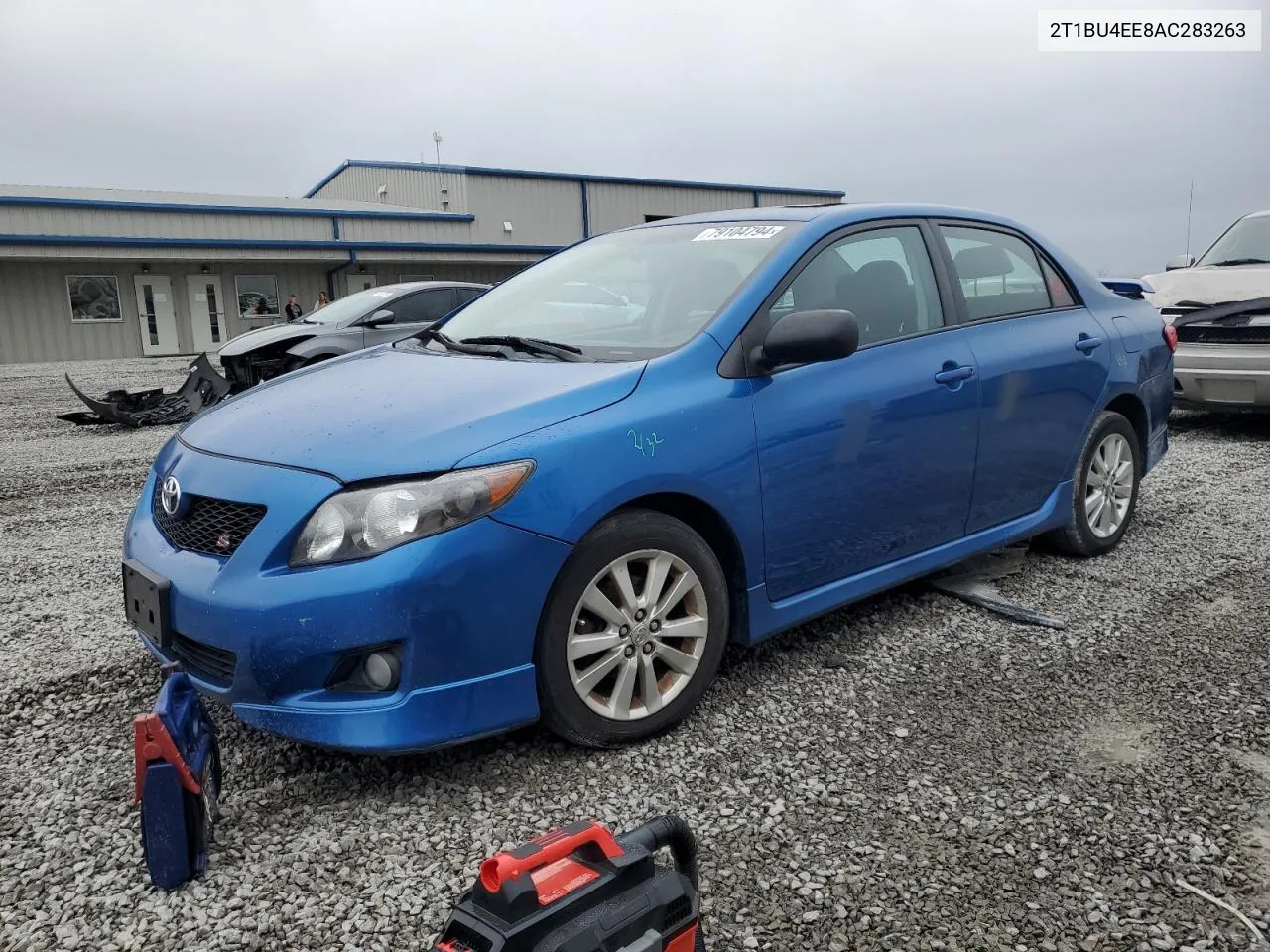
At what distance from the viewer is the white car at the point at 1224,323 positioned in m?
Result: 7.32

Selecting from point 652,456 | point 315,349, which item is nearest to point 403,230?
point 315,349

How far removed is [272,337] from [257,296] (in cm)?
1857

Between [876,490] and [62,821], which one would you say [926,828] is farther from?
[62,821]

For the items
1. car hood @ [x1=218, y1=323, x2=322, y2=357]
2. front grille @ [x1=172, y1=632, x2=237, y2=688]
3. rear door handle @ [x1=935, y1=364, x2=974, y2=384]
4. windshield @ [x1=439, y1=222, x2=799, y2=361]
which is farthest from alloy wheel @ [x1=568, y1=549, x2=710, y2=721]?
car hood @ [x1=218, y1=323, x2=322, y2=357]

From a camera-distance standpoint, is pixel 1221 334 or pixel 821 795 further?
pixel 1221 334

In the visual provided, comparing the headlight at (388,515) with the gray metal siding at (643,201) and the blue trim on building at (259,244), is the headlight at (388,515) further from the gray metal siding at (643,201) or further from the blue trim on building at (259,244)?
the gray metal siding at (643,201)

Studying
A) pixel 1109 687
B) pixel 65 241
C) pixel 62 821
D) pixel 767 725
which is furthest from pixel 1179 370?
pixel 65 241

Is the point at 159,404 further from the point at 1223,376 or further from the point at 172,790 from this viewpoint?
the point at 1223,376

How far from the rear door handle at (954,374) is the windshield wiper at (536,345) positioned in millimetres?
1351

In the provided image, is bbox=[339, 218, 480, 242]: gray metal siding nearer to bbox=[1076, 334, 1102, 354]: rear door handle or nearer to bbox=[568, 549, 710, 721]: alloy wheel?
bbox=[1076, 334, 1102, 354]: rear door handle

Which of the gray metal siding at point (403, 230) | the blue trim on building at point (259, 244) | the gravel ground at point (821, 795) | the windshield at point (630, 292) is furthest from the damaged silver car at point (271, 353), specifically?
the gray metal siding at point (403, 230)

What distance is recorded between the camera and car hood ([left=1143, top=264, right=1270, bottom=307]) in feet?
24.9

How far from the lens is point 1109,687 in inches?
125

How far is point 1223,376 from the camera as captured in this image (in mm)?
7445
